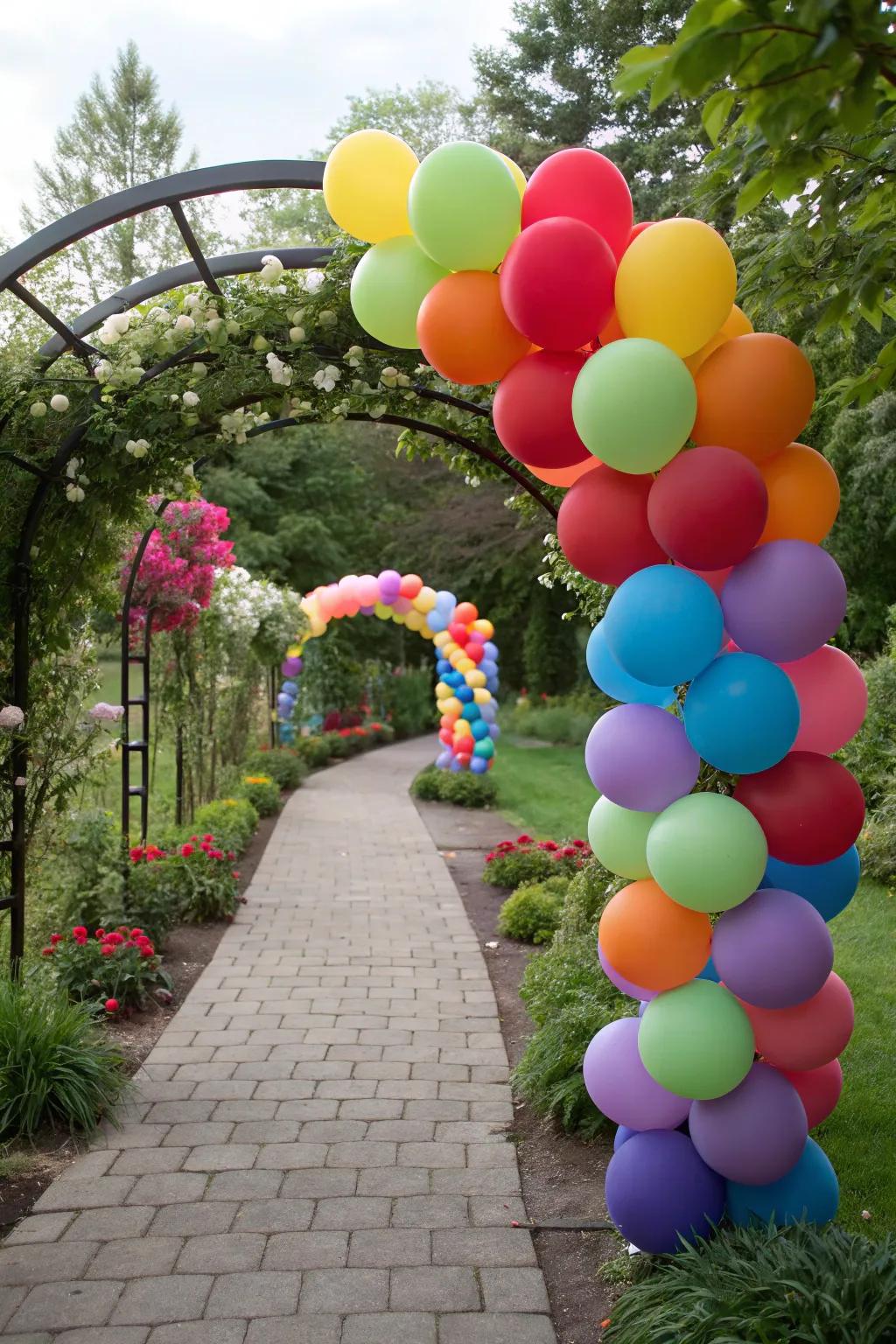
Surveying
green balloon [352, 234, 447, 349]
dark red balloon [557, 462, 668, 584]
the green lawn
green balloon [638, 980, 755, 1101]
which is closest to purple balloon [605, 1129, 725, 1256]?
green balloon [638, 980, 755, 1101]

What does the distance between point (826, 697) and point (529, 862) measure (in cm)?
538

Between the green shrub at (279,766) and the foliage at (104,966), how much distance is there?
708 centimetres

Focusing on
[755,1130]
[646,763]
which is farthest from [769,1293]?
[646,763]

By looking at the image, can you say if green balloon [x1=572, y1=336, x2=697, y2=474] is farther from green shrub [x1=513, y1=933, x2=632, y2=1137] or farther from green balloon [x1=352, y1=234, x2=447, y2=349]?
green shrub [x1=513, y1=933, x2=632, y2=1137]

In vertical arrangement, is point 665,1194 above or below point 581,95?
below

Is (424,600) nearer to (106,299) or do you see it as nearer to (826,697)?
(106,299)

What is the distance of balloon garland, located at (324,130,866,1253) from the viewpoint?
259 centimetres

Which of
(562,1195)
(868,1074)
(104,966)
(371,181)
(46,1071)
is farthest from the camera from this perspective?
(104,966)

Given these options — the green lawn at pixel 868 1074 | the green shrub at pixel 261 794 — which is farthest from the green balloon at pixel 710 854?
the green shrub at pixel 261 794

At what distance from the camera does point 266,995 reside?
5.58 metres

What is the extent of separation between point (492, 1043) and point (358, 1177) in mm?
1374

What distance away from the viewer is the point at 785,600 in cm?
262

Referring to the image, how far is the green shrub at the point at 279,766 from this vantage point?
42.3ft

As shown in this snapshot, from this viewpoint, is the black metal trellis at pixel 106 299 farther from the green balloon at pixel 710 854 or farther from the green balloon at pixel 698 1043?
the green balloon at pixel 698 1043
